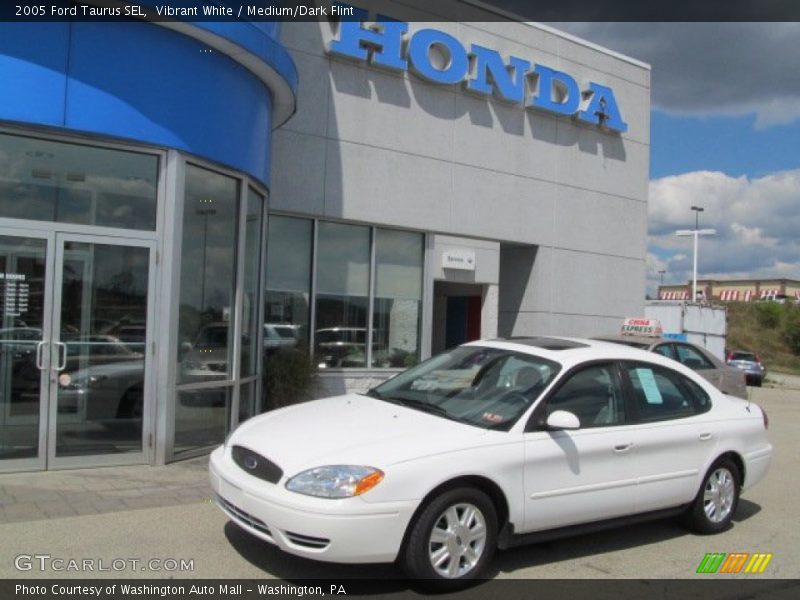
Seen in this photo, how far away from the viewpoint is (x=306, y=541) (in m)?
4.52

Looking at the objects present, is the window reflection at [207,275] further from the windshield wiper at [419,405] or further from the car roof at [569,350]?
the car roof at [569,350]

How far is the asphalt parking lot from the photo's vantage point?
504cm

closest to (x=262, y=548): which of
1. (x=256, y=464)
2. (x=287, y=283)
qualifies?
(x=256, y=464)

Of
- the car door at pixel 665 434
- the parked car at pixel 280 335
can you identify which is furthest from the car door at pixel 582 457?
the parked car at pixel 280 335

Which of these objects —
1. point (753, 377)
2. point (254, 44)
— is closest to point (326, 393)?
point (254, 44)

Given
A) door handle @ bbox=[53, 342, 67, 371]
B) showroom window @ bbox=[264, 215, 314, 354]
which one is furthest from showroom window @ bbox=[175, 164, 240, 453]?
showroom window @ bbox=[264, 215, 314, 354]

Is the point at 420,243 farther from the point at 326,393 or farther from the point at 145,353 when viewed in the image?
the point at 145,353

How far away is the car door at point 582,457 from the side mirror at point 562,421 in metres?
0.12

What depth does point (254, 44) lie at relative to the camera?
326 inches

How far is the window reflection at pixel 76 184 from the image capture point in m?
7.40

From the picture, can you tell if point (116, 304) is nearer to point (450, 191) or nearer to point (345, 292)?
point (345, 292)

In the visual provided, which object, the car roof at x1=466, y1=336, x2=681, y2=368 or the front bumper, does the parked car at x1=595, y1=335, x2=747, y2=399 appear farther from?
the front bumper

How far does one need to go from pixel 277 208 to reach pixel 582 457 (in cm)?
741
